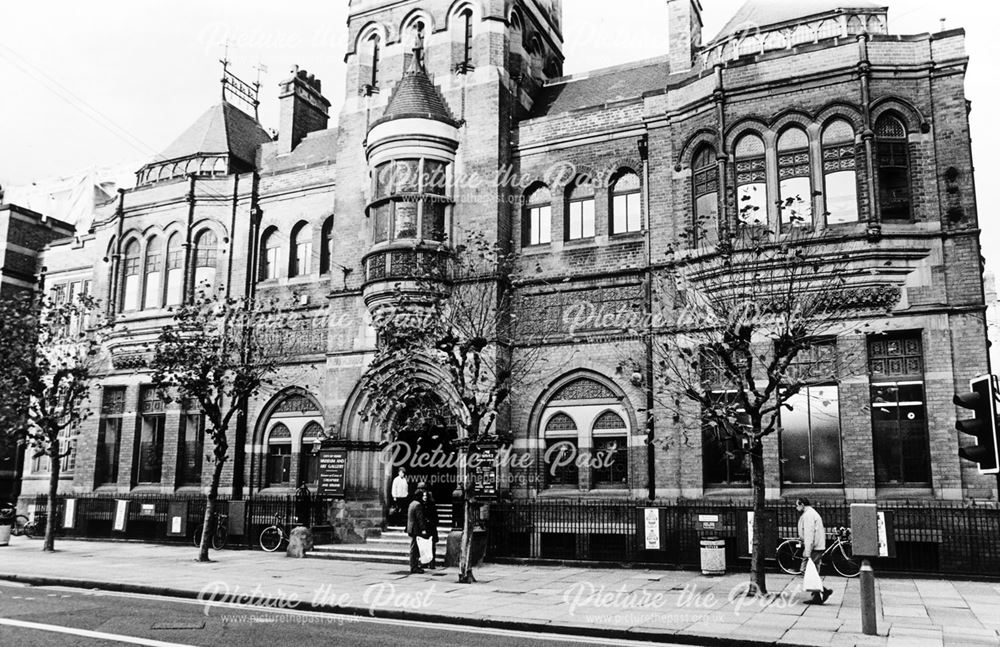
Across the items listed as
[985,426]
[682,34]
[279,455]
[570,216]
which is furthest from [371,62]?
[985,426]

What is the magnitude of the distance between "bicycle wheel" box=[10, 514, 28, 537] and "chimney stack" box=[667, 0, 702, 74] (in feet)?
88.6

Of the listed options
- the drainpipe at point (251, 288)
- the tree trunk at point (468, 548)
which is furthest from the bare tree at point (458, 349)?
the drainpipe at point (251, 288)

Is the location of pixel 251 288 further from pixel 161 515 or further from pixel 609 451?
pixel 609 451

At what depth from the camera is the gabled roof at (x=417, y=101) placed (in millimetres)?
24344

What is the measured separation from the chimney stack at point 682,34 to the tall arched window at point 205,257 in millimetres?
16217

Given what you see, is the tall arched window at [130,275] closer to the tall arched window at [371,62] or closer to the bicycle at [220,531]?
the bicycle at [220,531]

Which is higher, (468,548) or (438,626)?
(468,548)

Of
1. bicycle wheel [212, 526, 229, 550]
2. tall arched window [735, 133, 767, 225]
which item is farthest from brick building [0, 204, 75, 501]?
tall arched window [735, 133, 767, 225]

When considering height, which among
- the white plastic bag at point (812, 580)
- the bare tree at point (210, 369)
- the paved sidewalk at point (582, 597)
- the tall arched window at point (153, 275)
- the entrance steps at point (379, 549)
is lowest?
the paved sidewalk at point (582, 597)

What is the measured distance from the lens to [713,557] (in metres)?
18.2

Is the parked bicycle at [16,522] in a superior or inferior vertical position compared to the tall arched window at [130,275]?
inferior

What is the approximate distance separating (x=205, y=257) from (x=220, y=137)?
16.1ft

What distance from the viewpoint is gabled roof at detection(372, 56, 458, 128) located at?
24344 millimetres

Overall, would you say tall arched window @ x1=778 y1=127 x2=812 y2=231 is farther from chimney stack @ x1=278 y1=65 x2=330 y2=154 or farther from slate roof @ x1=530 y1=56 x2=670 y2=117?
chimney stack @ x1=278 y1=65 x2=330 y2=154
